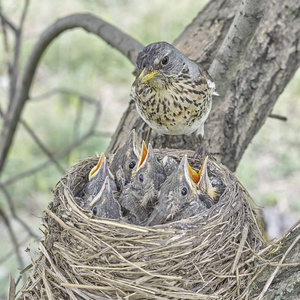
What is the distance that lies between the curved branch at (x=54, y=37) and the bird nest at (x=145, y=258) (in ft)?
5.99

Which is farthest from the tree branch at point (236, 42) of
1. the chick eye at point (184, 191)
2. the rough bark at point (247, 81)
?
the chick eye at point (184, 191)

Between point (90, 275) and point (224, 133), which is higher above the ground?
point (224, 133)

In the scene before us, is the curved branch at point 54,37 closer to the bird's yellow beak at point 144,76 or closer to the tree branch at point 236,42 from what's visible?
the tree branch at point 236,42

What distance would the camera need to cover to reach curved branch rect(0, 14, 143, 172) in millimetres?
4023

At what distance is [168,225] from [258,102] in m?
1.78

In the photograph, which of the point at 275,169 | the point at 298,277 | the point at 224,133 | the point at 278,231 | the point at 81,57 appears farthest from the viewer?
the point at 81,57

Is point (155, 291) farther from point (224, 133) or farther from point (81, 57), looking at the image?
point (81, 57)

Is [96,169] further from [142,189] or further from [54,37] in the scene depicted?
[54,37]

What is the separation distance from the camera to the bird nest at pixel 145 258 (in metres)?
2.27

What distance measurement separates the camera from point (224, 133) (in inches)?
146

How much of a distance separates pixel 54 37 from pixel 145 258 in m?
2.87

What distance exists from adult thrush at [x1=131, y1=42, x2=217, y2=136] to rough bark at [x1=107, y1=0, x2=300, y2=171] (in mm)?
392

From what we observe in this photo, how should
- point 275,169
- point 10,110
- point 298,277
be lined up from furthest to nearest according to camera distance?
point 275,169 < point 10,110 < point 298,277

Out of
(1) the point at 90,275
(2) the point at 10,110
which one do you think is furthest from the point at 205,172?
(2) the point at 10,110
